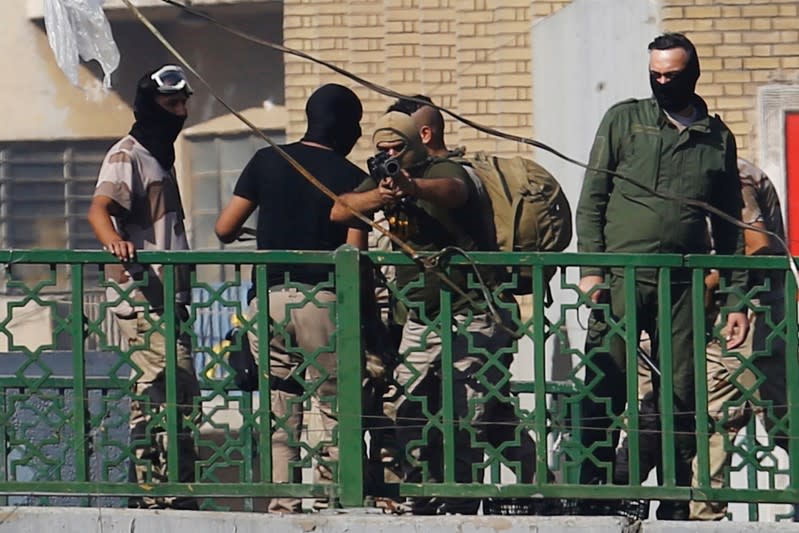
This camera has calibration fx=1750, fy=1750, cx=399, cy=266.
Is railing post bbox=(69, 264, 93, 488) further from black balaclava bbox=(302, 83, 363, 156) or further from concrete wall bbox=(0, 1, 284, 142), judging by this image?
concrete wall bbox=(0, 1, 284, 142)

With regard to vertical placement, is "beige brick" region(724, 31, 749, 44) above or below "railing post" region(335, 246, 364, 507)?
above

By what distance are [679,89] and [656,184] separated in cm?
37

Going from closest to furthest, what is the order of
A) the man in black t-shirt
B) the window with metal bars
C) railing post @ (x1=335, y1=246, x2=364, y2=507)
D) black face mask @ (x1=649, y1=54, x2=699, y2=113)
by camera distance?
1. railing post @ (x1=335, y1=246, x2=364, y2=507)
2. the man in black t-shirt
3. black face mask @ (x1=649, y1=54, x2=699, y2=113)
4. the window with metal bars

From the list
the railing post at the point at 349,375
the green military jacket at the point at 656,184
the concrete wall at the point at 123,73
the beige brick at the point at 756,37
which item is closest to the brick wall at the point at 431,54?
the beige brick at the point at 756,37

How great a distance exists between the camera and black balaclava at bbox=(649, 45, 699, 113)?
6.61 metres

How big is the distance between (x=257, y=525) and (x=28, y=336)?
460 inches

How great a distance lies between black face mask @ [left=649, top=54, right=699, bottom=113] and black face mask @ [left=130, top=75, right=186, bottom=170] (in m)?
1.88

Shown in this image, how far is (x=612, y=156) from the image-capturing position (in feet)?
22.1

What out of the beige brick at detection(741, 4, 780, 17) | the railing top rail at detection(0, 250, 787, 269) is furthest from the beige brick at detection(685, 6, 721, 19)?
the railing top rail at detection(0, 250, 787, 269)

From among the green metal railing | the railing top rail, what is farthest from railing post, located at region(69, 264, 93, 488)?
the railing top rail

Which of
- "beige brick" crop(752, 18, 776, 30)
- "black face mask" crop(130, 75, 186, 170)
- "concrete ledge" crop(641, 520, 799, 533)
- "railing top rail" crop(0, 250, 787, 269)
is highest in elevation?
"beige brick" crop(752, 18, 776, 30)

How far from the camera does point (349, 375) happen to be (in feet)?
20.5

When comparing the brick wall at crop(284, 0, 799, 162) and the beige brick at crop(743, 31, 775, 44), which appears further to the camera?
the brick wall at crop(284, 0, 799, 162)

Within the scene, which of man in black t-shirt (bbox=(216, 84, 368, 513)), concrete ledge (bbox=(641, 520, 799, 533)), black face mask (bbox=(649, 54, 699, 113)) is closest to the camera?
concrete ledge (bbox=(641, 520, 799, 533))
